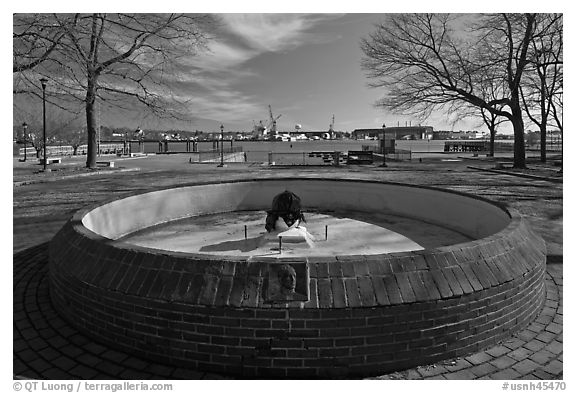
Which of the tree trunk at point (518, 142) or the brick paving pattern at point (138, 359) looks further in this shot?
the tree trunk at point (518, 142)

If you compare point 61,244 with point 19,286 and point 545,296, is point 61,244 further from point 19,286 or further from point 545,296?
point 545,296

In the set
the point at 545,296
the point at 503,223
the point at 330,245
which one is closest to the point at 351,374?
the point at 545,296

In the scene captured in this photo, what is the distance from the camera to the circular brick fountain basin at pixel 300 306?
379 centimetres

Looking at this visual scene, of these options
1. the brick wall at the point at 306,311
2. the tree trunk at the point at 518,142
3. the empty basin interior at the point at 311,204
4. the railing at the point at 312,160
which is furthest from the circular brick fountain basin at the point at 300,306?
the railing at the point at 312,160

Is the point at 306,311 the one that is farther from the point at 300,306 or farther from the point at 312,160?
the point at 312,160

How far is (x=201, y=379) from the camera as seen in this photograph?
12.6 feet

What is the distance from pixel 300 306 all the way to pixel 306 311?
0.25 feet

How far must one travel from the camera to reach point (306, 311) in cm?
376

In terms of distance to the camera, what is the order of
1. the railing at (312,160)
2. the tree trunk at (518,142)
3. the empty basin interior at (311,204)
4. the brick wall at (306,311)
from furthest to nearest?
the railing at (312,160) → the tree trunk at (518,142) → the empty basin interior at (311,204) → the brick wall at (306,311)

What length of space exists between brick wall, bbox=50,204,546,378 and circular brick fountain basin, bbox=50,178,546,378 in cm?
1

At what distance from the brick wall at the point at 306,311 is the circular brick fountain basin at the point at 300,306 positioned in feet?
0.03

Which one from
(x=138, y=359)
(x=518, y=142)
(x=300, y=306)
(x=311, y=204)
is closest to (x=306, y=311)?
(x=300, y=306)

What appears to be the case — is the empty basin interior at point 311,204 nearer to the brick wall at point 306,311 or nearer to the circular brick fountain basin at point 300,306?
the circular brick fountain basin at point 300,306

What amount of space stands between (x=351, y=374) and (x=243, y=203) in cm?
873
